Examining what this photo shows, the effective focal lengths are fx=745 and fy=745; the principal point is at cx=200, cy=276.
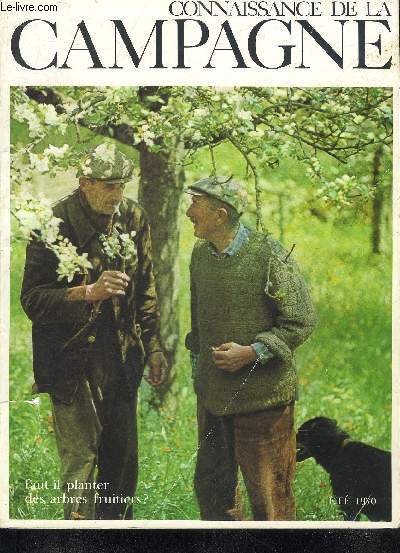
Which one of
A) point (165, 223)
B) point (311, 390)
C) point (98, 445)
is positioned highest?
point (165, 223)

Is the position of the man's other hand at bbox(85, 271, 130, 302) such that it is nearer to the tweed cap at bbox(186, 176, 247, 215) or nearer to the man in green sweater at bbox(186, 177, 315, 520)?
the man in green sweater at bbox(186, 177, 315, 520)

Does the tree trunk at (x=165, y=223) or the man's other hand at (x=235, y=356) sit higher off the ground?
the tree trunk at (x=165, y=223)

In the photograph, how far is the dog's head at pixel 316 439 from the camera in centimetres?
384

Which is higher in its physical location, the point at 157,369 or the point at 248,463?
the point at 157,369

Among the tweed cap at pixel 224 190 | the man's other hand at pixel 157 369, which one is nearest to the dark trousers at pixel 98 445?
the man's other hand at pixel 157 369

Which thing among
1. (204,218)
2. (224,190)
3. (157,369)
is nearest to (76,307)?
(157,369)

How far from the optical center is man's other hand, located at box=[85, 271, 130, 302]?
3.75 meters

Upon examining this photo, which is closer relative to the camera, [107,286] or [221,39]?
[107,286]

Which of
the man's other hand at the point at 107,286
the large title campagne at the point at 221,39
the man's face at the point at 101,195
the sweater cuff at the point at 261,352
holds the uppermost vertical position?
the large title campagne at the point at 221,39

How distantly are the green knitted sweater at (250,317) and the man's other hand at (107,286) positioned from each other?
1.22ft

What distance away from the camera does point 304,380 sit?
12.6 ft

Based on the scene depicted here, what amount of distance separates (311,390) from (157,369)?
807 mm

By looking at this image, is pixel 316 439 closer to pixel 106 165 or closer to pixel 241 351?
pixel 241 351

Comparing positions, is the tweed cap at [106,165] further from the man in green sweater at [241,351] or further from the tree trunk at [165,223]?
the man in green sweater at [241,351]
